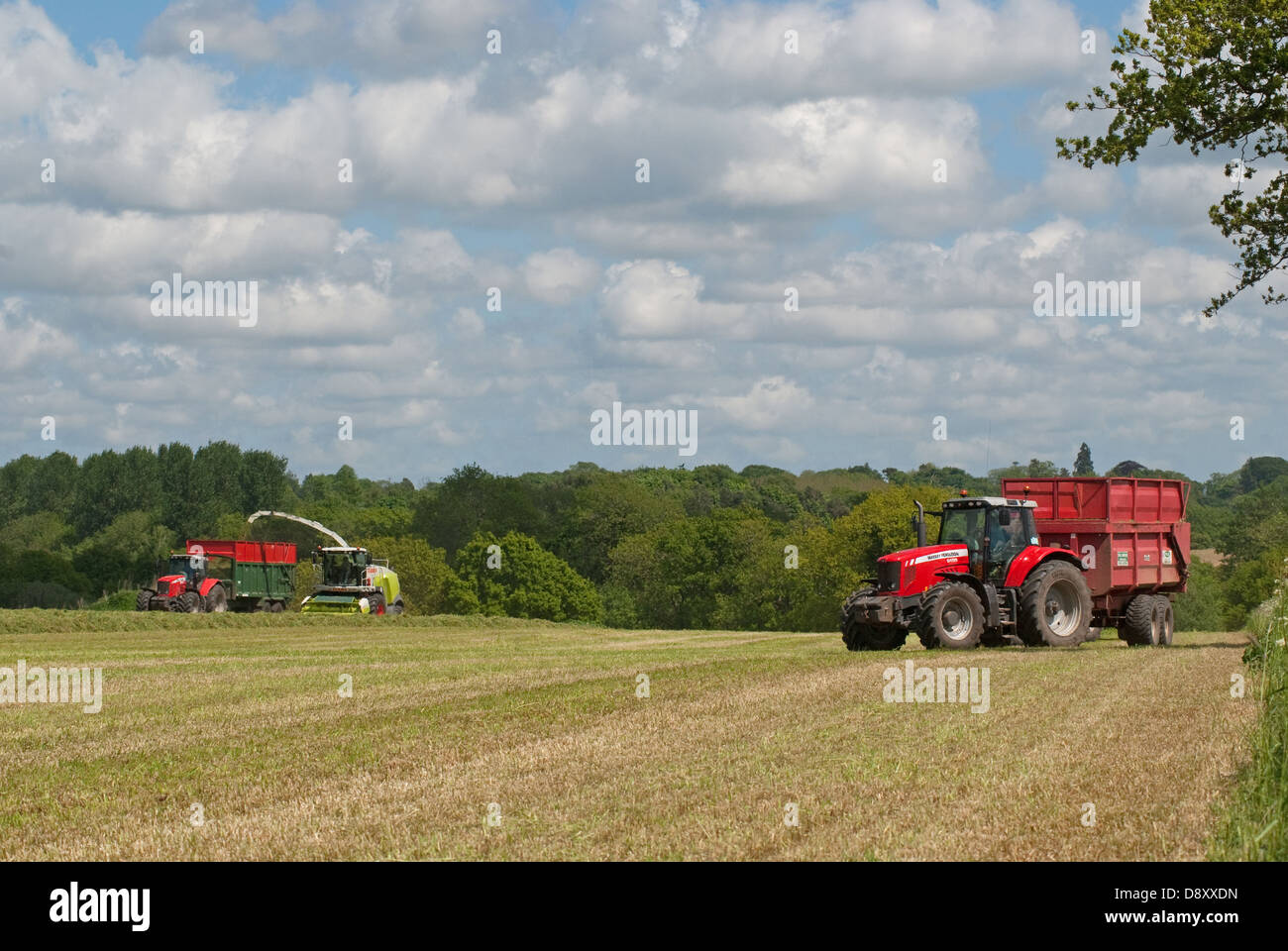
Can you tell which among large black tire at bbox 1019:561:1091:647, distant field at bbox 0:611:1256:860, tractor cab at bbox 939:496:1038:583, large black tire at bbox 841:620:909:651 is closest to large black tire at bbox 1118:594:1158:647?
large black tire at bbox 1019:561:1091:647

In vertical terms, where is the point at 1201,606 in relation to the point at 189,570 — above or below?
below

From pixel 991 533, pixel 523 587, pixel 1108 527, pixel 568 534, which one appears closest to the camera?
pixel 991 533

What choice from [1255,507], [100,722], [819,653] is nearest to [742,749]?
[100,722]

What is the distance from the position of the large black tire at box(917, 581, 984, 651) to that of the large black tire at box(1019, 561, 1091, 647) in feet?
2.70

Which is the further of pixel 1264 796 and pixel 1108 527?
pixel 1108 527

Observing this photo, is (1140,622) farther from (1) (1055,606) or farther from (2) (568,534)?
(2) (568,534)

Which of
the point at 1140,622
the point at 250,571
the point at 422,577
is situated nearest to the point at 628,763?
the point at 1140,622

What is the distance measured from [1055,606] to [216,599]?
34.7 meters

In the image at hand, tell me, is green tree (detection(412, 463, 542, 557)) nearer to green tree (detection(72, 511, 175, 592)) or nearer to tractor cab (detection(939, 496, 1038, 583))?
green tree (detection(72, 511, 175, 592))

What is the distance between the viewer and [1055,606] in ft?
80.5

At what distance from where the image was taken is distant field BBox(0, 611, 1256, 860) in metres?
8.59

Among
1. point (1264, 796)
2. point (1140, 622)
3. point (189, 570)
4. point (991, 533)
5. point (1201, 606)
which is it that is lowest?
point (1201, 606)
